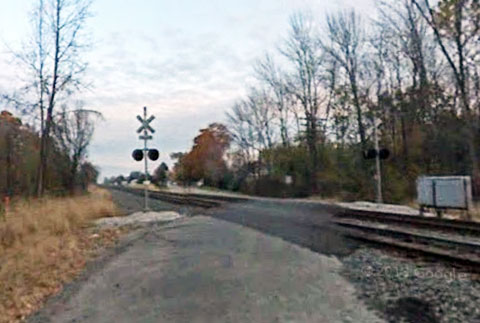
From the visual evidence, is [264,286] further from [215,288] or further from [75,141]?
[75,141]

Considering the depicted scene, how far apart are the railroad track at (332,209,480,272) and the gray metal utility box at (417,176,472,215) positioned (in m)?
1.90

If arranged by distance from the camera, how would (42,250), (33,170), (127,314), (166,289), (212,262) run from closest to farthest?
(127,314), (166,289), (212,262), (42,250), (33,170)

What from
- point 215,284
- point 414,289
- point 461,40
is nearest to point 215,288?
point 215,284

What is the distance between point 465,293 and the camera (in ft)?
20.8

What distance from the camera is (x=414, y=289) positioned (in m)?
6.71

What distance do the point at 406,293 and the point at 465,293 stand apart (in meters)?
0.79

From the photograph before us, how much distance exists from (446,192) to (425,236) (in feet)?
21.2

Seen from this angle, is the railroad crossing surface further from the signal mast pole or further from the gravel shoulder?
the signal mast pole

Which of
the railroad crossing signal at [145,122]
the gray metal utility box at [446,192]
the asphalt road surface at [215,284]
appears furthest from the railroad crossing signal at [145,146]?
the gray metal utility box at [446,192]

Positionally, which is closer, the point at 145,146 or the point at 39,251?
the point at 39,251

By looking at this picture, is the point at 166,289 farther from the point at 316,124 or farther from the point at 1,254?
the point at 316,124

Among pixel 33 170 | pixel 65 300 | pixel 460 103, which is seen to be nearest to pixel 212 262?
pixel 65 300

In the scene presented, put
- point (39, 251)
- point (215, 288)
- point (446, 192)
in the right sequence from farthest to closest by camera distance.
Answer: point (446, 192) → point (39, 251) → point (215, 288)

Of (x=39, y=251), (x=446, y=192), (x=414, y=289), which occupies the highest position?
(x=446, y=192)
